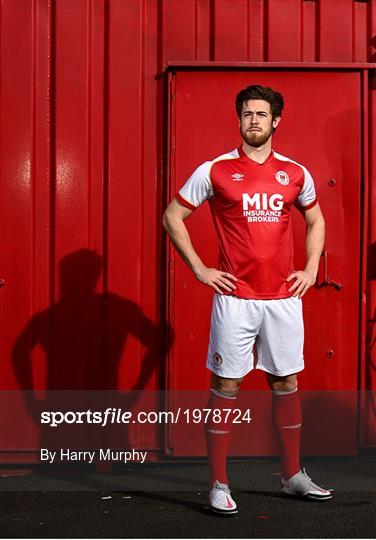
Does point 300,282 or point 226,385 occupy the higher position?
point 300,282

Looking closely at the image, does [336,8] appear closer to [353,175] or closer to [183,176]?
[353,175]

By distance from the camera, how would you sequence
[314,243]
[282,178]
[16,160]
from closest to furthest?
[282,178]
[314,243]
[16,160]

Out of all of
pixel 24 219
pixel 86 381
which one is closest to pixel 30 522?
pixel 86 381

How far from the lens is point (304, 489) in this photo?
5191mm

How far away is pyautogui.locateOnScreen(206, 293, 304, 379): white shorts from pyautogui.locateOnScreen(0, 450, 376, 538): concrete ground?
719 mm

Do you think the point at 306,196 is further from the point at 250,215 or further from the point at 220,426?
the point at 220,426

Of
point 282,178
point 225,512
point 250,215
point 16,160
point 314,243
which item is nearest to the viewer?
point 225,512

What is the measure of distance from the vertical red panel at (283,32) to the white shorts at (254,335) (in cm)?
180

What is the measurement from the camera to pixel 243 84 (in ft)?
20.2

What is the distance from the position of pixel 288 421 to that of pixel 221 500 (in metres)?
0.59

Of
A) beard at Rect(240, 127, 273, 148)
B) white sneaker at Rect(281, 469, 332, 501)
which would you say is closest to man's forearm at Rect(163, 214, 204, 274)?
beard at Rect(240, 127, 273, 148)

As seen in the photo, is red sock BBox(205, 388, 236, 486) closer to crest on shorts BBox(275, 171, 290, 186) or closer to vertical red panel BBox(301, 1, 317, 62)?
crest on shorts BBox(275, 171, 290, 186)

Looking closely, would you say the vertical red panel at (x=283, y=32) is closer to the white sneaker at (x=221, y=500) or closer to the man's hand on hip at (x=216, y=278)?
the man's hand on hip at (x=216, y=278)
